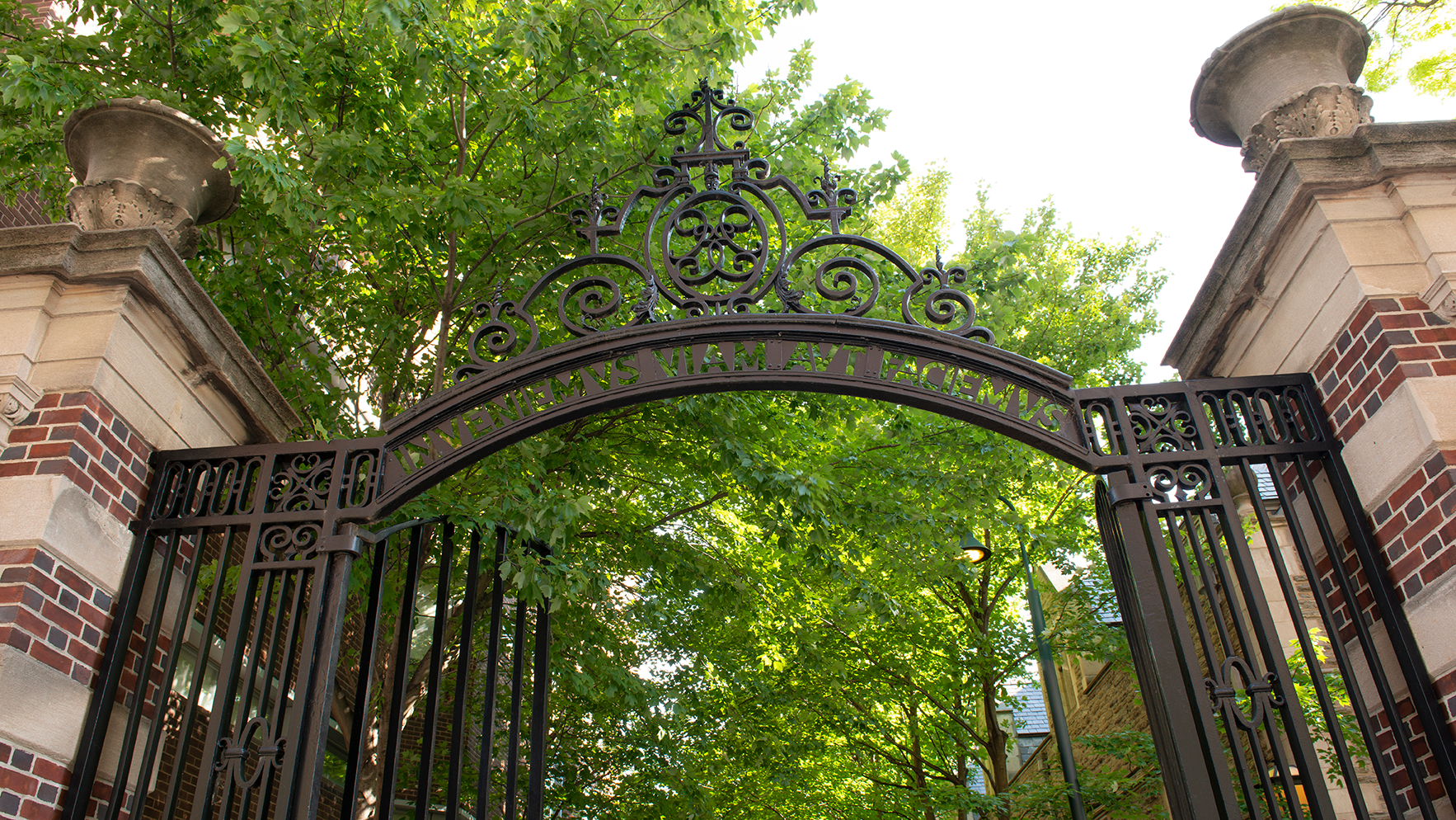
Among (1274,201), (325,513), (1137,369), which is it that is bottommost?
(325,513)

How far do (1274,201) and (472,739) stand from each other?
10.6m

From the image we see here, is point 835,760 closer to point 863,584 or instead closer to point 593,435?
point 863,584

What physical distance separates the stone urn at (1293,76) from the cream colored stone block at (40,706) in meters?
5.02

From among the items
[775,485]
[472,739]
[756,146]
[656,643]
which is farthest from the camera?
[472,739]

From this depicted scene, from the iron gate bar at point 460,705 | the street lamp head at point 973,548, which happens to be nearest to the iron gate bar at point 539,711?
the iron gate bar at point 460,705

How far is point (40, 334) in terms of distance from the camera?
3.66 metres

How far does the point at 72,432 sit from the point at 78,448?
62 mm

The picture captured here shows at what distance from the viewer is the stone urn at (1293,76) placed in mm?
3875

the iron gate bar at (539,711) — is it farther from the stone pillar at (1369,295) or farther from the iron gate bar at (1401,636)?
the stone pillar at (1369,295)

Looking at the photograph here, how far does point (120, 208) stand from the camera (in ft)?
13.0

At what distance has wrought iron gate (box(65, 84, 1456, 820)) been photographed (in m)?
3.24

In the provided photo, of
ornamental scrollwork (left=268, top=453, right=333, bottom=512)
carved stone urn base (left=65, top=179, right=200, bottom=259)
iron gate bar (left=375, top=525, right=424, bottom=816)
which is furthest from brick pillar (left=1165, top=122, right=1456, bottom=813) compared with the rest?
carved stone urn base (left=65, top=179, right=200, bottom=259)

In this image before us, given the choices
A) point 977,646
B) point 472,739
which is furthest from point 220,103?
point 977,646

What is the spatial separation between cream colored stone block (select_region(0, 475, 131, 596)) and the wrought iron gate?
0.48 feet
